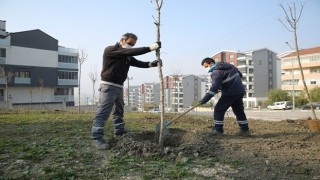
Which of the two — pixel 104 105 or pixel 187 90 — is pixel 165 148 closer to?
pixel 104 105

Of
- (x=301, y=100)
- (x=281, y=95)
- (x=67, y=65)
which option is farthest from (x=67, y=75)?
(x=301, y=100)

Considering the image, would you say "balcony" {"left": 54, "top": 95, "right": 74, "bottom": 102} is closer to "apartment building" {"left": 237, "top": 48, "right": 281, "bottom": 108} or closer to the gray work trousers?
"apartment building" {"left": 237, "top": 48, "right": 281, "bottom": 108}

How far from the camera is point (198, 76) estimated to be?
102188 mm

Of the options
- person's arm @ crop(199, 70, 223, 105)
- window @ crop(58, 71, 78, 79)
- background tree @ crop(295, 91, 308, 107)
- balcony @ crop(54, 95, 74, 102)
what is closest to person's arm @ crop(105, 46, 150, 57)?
person's arm @ crop(199, 70, 223, 105)

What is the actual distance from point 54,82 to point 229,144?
4827cm

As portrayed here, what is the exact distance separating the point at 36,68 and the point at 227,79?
46508 mm

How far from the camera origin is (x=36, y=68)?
4700 cm

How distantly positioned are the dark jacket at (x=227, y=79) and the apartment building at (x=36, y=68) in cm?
4014

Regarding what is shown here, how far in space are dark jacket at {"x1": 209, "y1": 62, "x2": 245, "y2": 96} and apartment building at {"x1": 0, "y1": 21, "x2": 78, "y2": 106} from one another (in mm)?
40142

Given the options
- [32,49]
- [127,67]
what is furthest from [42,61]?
[127,67]

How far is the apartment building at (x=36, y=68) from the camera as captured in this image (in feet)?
143

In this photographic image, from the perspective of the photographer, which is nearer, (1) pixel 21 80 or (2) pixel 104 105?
(2) pixel 104 105

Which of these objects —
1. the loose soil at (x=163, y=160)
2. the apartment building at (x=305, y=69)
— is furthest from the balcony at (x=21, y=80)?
the apartment building at (x=305, y=69)

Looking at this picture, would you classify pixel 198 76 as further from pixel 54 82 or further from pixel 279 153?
pixel 279 153
